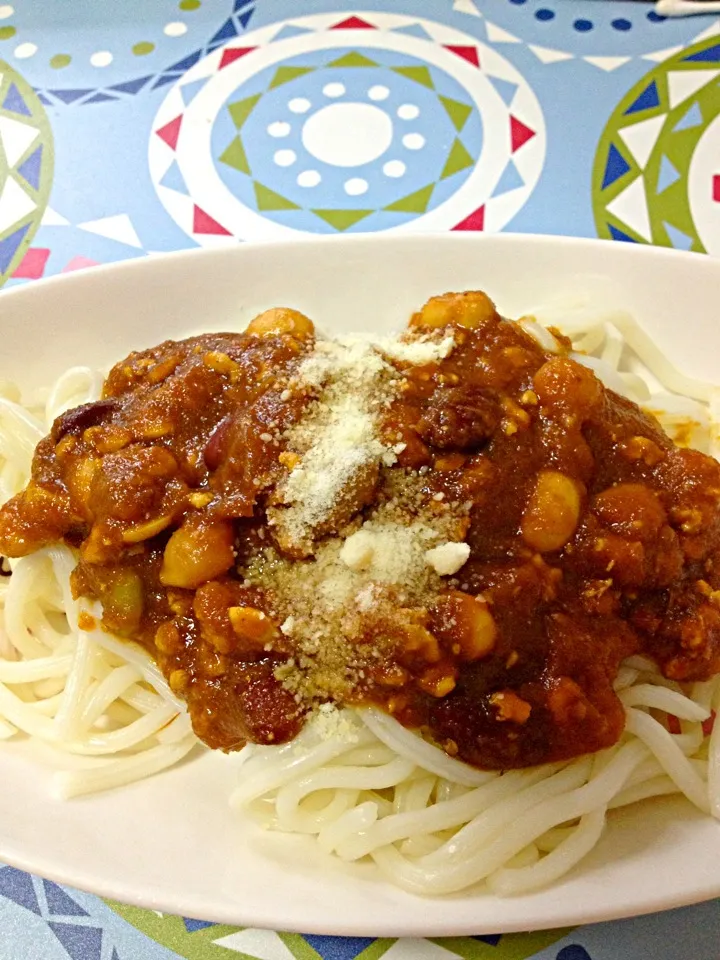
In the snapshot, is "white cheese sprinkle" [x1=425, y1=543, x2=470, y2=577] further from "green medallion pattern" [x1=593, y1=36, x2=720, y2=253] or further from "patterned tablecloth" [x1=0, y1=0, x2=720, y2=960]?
"green medallion pattern" [x1=593, y1=36, x2=720, y2=253]

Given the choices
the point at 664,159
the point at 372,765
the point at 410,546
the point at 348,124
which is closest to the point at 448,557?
the point at 410,546

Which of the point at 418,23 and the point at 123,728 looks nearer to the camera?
the point at 123,728

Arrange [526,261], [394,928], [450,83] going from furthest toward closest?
1. [450,83]
2. [526,261]
3. [394,928]

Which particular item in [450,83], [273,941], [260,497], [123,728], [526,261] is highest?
[450,83]

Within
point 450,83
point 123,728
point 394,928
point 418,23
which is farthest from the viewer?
point 418,23

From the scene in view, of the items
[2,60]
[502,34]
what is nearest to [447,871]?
[502,34]

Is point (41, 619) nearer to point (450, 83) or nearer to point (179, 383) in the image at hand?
point (179, 383)

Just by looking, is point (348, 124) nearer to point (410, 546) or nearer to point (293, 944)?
point (410, 546)

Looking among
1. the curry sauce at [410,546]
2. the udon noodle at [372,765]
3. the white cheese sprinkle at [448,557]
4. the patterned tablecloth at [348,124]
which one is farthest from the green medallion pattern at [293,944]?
the patterned tablecloth at [348,124]
